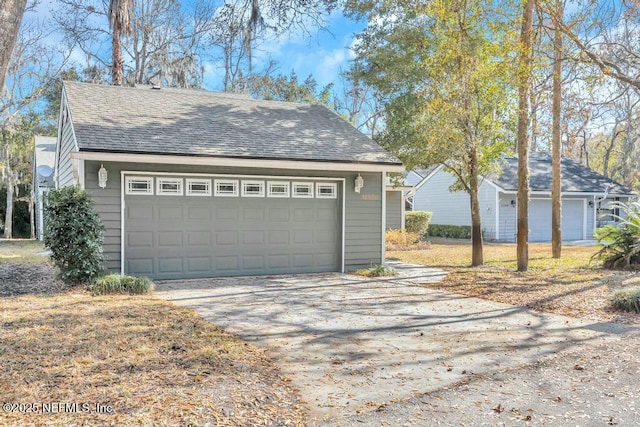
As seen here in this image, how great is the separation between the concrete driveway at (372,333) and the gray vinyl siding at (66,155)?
12.8ft

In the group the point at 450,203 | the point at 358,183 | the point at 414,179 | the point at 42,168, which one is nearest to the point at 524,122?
the point at 358,183

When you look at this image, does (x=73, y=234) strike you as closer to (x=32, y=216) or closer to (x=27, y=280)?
(x=27, y=280)

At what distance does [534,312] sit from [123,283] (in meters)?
6.54

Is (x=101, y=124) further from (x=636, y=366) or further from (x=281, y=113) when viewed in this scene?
(x=636, y=366)

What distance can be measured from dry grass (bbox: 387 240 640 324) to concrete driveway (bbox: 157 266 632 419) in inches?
22.2

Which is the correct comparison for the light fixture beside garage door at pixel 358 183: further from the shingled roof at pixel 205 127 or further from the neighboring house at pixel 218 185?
the shingled roof at pixel 205 127

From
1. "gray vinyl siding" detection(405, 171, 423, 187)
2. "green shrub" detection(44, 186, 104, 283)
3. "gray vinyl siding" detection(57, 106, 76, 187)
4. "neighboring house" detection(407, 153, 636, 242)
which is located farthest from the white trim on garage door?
"gray vinyl siding" detection(405, 171, 423, 187)

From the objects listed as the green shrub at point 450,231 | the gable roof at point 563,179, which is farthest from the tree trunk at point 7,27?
the green shrub at point 450,231

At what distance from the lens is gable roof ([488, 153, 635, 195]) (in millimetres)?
21625

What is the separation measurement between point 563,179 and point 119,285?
21.6 m

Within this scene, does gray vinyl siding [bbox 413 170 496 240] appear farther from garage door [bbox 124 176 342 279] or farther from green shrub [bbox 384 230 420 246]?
garage door [bbox 124 176 342 279]

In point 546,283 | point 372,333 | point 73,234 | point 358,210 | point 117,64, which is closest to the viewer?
point 372,333

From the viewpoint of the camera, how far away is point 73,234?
25.7 ft

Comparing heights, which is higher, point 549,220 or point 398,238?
point 549,220
